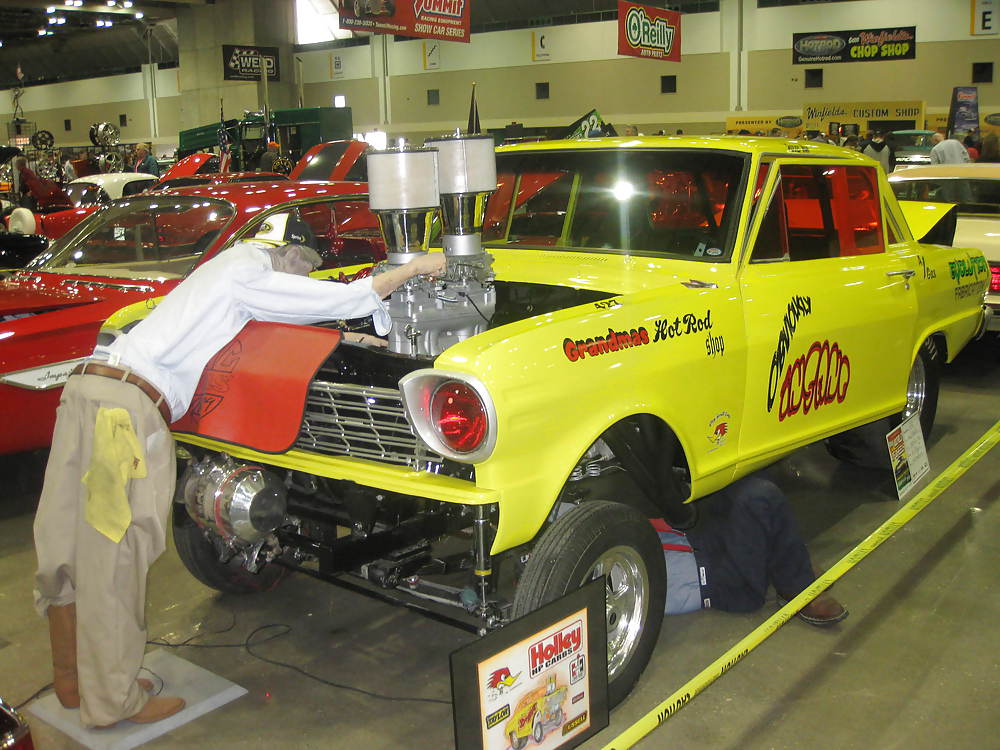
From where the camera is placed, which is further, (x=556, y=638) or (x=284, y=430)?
(x=284, y=430)

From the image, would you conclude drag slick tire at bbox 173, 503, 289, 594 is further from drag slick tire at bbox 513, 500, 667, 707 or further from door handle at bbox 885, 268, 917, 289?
door handle at bbox 885, 268, 917, 289

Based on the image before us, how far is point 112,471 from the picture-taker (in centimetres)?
296

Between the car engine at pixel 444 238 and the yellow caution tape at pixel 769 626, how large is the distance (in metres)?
1.36

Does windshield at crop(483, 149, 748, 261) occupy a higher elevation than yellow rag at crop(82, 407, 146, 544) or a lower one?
higher

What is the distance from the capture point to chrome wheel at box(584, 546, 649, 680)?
324 centimetres

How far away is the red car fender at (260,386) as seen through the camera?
302cm

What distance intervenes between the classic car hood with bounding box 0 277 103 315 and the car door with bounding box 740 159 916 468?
354 cm

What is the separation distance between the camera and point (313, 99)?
32.5 meters

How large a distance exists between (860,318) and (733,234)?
2.83 feet

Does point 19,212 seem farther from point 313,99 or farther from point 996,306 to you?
point 313,99

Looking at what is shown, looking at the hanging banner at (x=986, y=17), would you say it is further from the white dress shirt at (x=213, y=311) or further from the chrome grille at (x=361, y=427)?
the chrome grille at (x=361, y=427)

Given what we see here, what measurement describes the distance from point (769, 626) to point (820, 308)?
1550mm

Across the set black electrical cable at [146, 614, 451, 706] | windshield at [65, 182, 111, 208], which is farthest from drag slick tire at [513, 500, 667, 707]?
windshield at [65, 182, 111, 208]

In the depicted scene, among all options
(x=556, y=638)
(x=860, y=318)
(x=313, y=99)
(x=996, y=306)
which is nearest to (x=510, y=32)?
(x=313, y=99)
